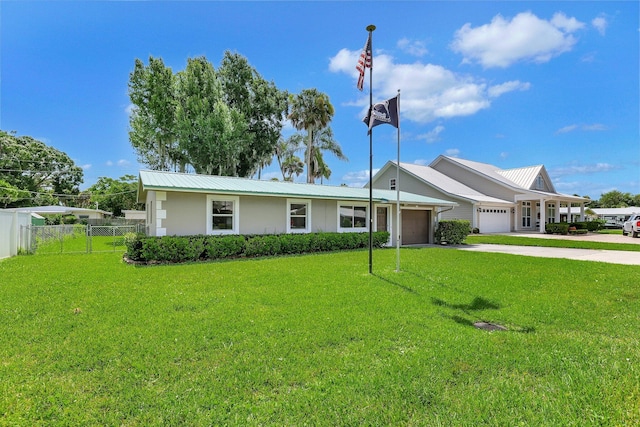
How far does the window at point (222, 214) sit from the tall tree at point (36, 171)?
34.0 m

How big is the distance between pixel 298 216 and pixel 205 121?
14.7 meters

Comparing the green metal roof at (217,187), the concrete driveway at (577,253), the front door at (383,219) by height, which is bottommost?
the concrete driveway at (577,253)

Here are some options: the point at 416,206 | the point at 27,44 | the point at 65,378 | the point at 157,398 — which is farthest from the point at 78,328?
the point at 27,44

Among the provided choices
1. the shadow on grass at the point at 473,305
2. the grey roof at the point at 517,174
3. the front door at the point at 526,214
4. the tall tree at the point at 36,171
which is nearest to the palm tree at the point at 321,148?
the grey roof at the point at 517,174

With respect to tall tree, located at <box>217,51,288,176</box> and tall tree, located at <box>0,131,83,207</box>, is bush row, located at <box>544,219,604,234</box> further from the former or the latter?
tall tree, located at <box>0,131,83,207</box>

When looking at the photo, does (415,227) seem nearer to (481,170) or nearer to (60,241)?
(481,170)

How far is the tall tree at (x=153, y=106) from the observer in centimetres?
2545

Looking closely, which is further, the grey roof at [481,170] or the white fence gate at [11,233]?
the grey roof at [481,170]

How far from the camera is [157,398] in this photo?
2908 millimetres

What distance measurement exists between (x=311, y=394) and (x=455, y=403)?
1290mm

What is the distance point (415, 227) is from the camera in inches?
767

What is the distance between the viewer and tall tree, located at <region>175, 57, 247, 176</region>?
25.0m

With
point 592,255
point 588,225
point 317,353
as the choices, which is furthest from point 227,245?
point 588,225

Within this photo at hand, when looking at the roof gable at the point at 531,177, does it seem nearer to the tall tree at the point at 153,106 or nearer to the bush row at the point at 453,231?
the bush row at the point at 453,231
